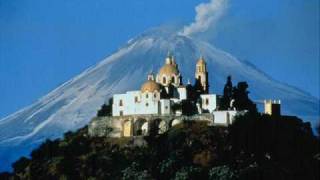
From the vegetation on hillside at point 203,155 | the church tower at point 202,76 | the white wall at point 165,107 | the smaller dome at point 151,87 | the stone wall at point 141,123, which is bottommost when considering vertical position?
the vegetation on hillside at point 203,155

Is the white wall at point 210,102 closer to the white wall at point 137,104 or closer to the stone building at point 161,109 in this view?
the stone building at point 161,109

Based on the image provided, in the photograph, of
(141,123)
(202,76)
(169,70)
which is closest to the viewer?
(141,123)

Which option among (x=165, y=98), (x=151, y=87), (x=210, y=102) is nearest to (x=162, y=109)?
(x=165, y=98)

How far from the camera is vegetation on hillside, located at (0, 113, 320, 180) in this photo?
77.6 feet

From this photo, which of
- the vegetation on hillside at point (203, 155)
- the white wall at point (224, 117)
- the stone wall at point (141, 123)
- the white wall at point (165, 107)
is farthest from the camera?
the white wall at point (165, 107)

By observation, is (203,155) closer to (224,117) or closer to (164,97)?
(224,117)

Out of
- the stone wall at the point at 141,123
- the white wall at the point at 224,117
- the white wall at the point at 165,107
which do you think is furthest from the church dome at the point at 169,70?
the white wall at the point at 224,117

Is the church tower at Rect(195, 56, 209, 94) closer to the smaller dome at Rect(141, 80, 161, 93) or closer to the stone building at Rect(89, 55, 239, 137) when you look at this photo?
the stone building at Rect(89, 55, 239, 137)

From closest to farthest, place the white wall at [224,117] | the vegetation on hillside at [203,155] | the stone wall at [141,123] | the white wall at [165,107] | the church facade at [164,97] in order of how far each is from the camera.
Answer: the vegetation on hillside at [203,155]
the white wall at [224,117]
the stone wall at [141,123]
the white wall at [165,107]
the church facade at [164,97]

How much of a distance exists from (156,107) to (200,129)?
6.33 feet

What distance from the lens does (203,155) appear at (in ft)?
80.6

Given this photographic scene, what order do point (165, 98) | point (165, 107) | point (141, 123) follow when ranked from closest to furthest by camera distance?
point (141, 123), point (165, 107), point (165, 98)

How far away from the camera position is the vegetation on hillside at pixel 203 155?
77.6 feet

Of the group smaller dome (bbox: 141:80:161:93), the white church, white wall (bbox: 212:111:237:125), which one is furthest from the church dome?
white wall (bbox: 212:111:237:125)
